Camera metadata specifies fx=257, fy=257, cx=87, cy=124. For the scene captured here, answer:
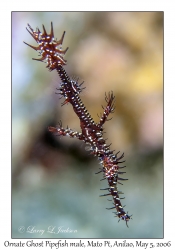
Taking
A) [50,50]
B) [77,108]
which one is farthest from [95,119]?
[50,50]

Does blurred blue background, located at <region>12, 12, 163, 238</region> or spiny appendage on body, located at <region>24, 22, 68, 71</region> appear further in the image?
blurred blue background, located at <region>12, 12, 163, 238</region>

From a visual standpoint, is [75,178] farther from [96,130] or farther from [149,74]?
[149,74]

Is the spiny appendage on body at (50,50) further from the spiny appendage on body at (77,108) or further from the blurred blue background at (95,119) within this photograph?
the blurred blue background at (95,119)

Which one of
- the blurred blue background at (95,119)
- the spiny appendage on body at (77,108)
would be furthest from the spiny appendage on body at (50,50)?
the blurred blue background at (95,119)

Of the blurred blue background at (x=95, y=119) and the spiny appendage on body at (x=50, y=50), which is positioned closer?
the spiny appendage on body at (x=50, y=50)

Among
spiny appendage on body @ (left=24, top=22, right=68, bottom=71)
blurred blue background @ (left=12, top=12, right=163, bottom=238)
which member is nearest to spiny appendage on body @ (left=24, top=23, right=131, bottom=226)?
spiny appendage on body @ (left=24, top=22, right=68, bottom=71)

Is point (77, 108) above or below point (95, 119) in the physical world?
below

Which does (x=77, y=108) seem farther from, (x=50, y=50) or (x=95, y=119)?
(x=95, y=119)

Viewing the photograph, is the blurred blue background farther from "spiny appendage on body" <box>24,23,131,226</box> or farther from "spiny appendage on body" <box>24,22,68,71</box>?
"spiny appendage on body" <box>24,22,68,71</box>
